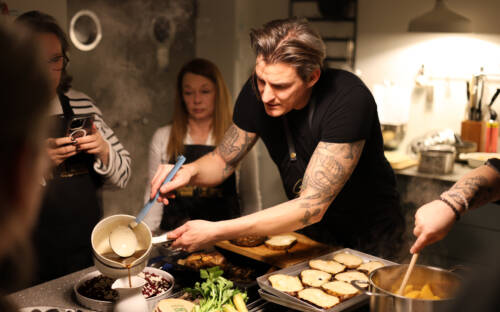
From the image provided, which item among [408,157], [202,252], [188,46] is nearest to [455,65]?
[408,157]

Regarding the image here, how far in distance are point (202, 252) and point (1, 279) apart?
4.23 feet

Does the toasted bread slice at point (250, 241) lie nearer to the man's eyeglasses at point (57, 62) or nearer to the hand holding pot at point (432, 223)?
the hand holding pot at point (432, 223)

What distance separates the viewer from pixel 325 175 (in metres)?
1.78

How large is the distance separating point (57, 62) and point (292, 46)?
1148 mm

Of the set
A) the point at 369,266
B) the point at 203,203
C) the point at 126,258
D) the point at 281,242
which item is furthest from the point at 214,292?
the point at 203,203

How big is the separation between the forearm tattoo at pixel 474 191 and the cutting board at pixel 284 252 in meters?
0.56

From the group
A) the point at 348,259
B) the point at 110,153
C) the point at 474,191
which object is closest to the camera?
the point at 474,191

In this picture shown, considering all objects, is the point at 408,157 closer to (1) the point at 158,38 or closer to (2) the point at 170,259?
(1) the point at 158,38

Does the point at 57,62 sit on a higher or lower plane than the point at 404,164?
higher

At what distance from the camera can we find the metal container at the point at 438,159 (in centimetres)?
298

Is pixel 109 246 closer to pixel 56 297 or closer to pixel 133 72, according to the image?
pixel 56 297

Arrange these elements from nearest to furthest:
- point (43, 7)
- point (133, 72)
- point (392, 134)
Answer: point (43, 7)
point (133, 72)
point (392, 134)

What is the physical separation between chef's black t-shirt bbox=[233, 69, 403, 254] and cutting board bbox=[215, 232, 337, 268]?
0.80 ft

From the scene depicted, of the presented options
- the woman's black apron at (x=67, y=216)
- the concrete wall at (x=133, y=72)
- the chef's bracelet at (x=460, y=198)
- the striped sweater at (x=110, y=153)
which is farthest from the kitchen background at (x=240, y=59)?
the chef's bracelet at (x=460, y=198)
